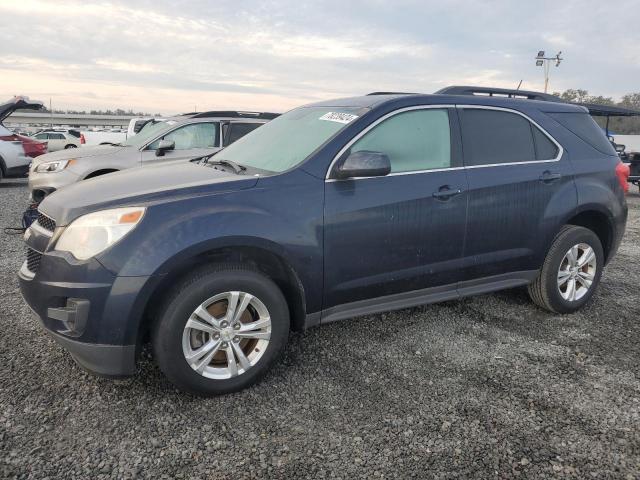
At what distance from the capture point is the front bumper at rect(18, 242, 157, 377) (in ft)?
8.36

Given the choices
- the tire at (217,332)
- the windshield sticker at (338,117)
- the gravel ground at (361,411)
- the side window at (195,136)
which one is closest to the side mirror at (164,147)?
the side window at (195,136)

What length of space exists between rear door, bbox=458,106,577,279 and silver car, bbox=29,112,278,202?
437 cm

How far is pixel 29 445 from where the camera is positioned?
2393 millimetres

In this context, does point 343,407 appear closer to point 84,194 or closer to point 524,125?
point 84,194

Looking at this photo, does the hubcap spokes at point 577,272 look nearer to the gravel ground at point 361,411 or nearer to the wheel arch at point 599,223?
the wheel arch at point 599,223

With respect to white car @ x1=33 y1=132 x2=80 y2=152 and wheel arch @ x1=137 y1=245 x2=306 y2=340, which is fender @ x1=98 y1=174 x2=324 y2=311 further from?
white car @ x1=33 y1=132 x2=80 y2=152

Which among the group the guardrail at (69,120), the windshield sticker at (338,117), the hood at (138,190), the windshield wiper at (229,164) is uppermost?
the guardrail at (69,120)

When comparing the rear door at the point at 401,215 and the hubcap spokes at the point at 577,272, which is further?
the hubcap spokes at the point at 577,272

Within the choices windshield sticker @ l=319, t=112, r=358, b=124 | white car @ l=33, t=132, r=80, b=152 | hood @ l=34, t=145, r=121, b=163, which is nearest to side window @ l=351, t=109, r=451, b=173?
windshield sticker @ l=319, t=112, r=358, b=124

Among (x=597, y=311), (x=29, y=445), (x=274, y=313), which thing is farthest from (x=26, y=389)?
(x=597, y=311)

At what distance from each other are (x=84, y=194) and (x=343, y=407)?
198cm

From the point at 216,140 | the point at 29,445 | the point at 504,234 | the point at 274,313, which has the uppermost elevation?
the point at 216,140

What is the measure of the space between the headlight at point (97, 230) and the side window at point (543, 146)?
3.07m

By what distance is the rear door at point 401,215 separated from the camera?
312 centimetres
